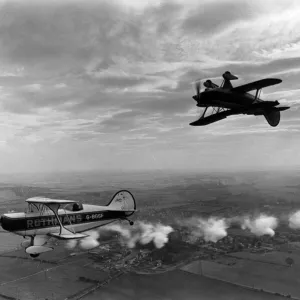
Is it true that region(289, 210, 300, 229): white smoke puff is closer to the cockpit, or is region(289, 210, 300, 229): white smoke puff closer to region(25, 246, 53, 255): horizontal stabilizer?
the cockpit

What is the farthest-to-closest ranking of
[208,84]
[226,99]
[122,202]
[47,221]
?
[122,202] → [47,221] → [208,84] → [226,99]

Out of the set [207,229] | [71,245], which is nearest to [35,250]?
[71,245]

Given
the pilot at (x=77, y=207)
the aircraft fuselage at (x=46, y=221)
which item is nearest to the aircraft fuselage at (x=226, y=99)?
the pilot at (x=77, y=207)

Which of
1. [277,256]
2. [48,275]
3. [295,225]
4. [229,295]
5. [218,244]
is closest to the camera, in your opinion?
[229,295]

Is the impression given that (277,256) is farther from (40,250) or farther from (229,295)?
(40,250)

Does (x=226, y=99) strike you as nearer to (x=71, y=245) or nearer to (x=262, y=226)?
(x=71, y=245)

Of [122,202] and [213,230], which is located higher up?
[122,202]

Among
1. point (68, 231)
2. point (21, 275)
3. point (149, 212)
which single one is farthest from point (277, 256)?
point (68, 231)

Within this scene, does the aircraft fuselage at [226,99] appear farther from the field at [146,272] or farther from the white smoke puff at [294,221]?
the white smoke puff at [294,221]
